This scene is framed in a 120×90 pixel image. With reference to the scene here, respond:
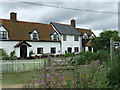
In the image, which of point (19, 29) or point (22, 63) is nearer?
point (22, 63)

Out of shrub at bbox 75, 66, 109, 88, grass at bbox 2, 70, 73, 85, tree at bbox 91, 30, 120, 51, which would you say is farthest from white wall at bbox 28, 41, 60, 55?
shrub at bbox 75, 66, 109, 88

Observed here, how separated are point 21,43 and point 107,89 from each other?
77.7ft

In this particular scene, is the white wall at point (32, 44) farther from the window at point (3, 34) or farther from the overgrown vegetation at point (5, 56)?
the overgrown vegetation at point (5, 56)

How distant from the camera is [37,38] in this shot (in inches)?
1222

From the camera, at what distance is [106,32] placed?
90.5 ft

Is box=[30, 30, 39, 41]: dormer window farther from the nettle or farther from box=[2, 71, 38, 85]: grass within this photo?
the nettle

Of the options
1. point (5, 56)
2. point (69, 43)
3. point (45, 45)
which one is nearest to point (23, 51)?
point (45, 45)

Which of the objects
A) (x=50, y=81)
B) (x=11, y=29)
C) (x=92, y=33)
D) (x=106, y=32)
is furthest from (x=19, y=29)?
(x=50, y=81)

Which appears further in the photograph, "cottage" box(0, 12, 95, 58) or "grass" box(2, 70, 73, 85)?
"cottage" box(0, 12, 95, 58)

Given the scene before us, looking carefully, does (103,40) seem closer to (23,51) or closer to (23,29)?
(23,51)

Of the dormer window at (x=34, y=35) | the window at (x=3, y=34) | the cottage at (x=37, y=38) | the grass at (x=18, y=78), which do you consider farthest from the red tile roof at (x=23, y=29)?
the grass at (x=18, y=78)

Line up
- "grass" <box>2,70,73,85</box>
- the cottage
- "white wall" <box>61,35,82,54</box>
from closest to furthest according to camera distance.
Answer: "grass" <box>2,70,73,85</box>, the cottage, "white wall" <box>61,35,82,54</box>

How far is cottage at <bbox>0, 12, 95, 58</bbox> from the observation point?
90.3ft

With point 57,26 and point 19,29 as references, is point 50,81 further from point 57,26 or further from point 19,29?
point 57,26
